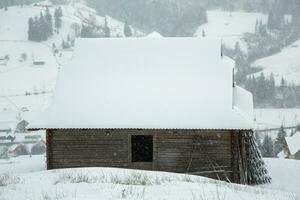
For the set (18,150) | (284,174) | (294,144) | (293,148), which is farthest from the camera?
(18,150)

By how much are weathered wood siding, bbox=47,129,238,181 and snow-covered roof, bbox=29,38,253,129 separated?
0.59 meters

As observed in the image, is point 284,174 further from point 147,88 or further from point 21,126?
point 21,126

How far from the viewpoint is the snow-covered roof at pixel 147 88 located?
58.7 ft

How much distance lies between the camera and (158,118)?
17906 mm

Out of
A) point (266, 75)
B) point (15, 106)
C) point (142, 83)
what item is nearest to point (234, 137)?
point (142, 83)

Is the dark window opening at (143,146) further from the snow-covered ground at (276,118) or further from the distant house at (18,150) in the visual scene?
the snow-covered ground at (276,118)

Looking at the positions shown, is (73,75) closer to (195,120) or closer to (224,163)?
(195,120)

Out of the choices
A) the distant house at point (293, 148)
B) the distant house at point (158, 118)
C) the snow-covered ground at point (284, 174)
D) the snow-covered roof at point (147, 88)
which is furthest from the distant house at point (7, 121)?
the distant house at point (158, 118)

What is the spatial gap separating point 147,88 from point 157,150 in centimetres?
282

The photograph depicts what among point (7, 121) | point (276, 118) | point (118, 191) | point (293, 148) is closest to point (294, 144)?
point (293, 148)

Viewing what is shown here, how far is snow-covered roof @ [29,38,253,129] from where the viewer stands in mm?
17891

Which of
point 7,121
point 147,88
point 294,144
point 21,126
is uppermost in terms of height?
point 147,88

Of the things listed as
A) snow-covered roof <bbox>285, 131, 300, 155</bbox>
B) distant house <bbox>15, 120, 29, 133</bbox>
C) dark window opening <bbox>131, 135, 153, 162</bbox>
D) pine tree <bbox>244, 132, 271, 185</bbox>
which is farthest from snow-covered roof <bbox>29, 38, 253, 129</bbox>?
distant house <bbox>15, 120, 29, 133</bbox>

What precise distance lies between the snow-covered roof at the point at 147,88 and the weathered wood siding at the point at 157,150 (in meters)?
0.59
